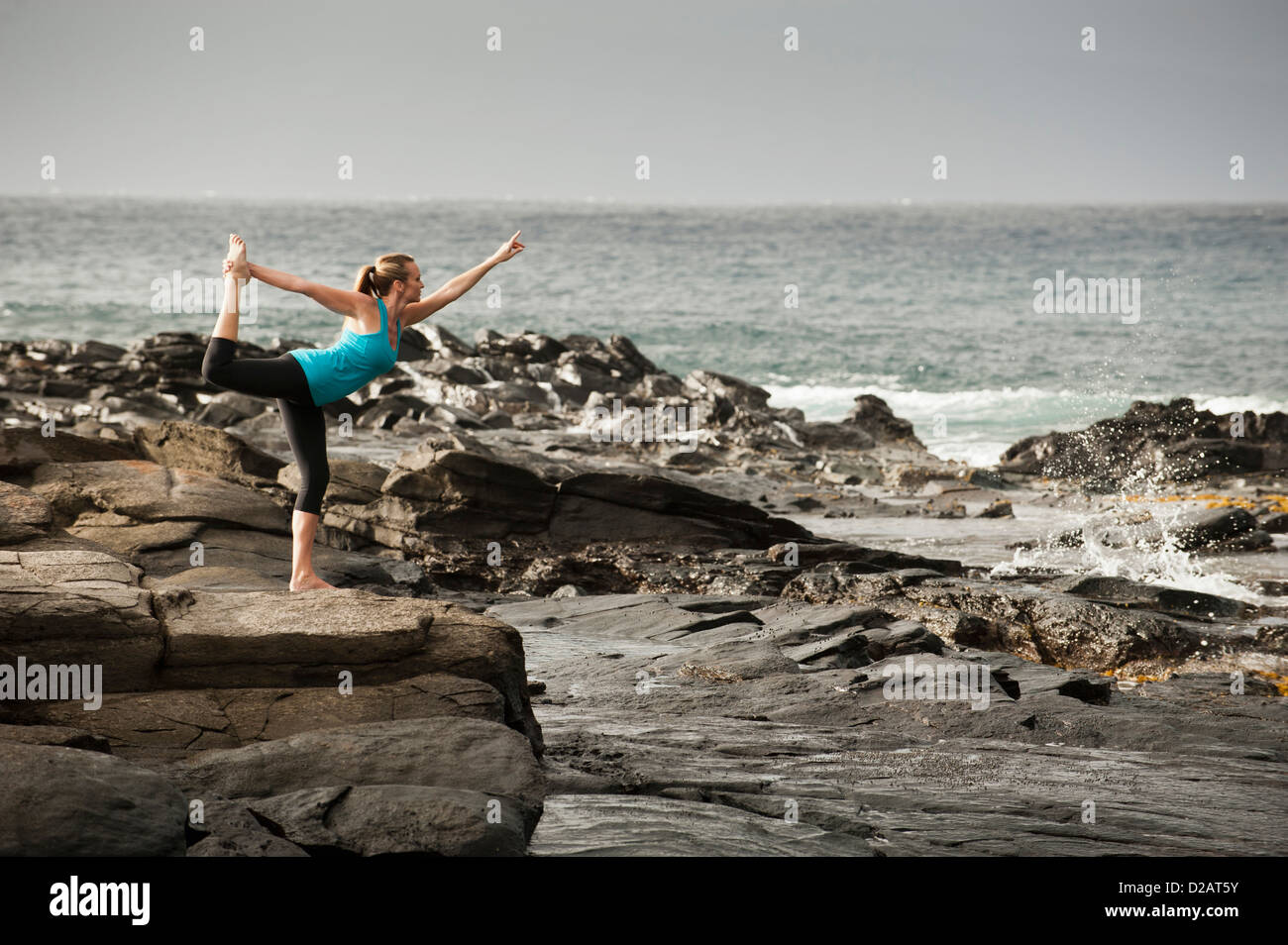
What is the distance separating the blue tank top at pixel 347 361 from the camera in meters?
6.30

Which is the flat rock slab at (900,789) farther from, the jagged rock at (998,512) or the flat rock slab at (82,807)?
the jagged rock at (998,512)

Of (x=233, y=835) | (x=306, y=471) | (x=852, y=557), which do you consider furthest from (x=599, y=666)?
(x=852, y=557)

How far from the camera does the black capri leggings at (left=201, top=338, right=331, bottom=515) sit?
609 centimetres

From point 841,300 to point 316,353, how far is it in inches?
2096

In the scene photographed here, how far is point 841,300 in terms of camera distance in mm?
57781

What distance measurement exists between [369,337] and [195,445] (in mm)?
6510

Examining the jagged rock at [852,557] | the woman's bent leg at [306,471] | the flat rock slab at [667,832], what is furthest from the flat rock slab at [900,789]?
the jagged rock at [852,557]

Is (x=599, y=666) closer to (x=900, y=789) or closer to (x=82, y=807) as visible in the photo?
(x=900, y=789)

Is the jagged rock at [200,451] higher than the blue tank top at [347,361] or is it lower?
lower

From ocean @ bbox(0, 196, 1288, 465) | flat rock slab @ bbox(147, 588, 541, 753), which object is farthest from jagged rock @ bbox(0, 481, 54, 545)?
ocean @ bbox(0, 196, 1288, 465)

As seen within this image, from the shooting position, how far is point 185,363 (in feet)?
82.8

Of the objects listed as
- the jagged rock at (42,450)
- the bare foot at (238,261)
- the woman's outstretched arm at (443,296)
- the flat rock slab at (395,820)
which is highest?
the bare foot at (238,261)

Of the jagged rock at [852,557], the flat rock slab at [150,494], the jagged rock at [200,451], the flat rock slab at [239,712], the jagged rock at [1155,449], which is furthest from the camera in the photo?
the jagged rock at [1155,449]
